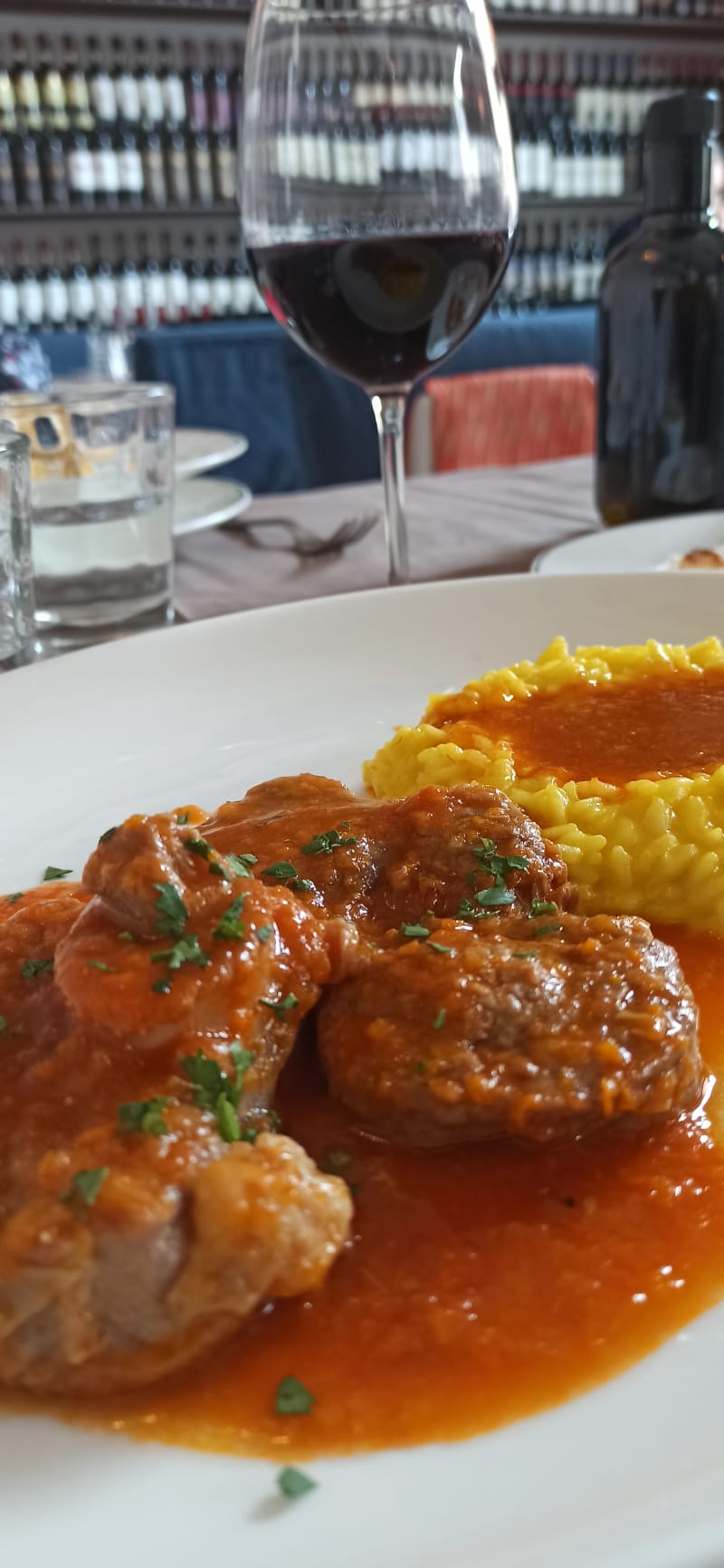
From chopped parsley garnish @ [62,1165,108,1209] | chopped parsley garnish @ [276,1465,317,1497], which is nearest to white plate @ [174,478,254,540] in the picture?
chopped parsley garnish @ [62,1165,108,1209]

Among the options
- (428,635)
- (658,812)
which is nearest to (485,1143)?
(658,812)

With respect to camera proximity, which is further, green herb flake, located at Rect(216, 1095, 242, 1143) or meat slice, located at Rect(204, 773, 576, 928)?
meat slice, located at Rect(204, 773, 576, 928)

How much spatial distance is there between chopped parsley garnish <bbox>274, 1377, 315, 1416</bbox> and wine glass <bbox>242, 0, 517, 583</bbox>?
1901 millimetres

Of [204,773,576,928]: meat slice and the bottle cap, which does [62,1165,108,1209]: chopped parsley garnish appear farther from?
the bottle cap

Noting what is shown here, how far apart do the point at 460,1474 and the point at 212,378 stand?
6924 mm

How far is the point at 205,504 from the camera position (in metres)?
3.45

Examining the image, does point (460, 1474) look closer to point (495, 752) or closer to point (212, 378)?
point (495, 752)

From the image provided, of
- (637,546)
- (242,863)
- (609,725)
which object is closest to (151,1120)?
(242,863)

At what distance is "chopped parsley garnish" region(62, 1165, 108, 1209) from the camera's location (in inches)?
41.0

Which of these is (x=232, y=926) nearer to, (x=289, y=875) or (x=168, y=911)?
(x=168, y=911)

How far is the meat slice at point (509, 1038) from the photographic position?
1272 millimetres

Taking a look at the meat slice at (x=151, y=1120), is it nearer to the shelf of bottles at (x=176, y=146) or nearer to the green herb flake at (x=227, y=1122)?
the green herb flake at (x=227, y=1122)

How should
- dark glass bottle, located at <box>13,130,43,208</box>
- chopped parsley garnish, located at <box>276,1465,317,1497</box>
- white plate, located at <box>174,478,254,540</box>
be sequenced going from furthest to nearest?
dark glass bottle, located at <box>13,130,43,208</box>, white plate, located at <box>174,478,254,540</box>, chopped parsley garnish, located at <box>276,1465,317,1497</box>

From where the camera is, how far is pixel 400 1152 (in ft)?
4.31
